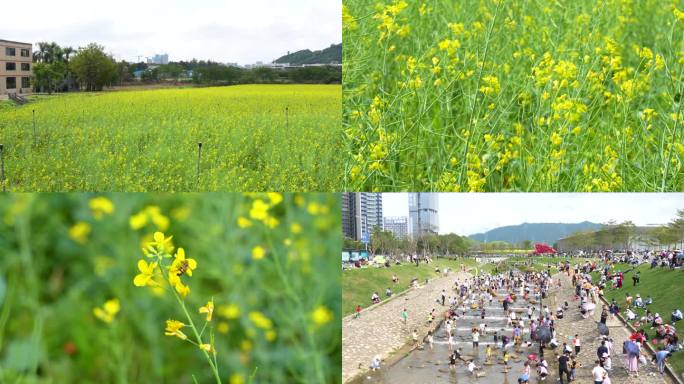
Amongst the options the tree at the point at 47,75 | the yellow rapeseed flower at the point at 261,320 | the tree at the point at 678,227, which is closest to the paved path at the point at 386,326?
the yellow rapeseed flower at the point at 261,320

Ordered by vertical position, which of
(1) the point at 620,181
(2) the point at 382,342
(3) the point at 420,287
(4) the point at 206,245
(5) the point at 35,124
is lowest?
(2) the point at 382,342

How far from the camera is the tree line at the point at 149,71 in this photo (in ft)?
18.4

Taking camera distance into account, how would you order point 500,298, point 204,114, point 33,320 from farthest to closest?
point 204,114 → point 500,298 → point 33,320

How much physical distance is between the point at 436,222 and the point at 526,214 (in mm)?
687

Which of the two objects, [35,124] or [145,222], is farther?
[35,124]

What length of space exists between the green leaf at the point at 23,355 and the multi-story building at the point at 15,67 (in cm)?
220

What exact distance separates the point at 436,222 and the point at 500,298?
2.59 ft

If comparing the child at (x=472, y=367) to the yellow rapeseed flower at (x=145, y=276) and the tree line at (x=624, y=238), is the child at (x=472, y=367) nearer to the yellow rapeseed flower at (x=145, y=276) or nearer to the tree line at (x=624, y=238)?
the tree line at (x=624, y=238)

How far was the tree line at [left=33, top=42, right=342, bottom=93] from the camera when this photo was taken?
560 centimetres

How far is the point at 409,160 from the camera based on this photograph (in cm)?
535

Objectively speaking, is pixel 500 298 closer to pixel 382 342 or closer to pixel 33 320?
pixel 382 342

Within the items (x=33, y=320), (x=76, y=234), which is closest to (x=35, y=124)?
(x=76, y=234)

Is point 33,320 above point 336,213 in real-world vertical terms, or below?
below

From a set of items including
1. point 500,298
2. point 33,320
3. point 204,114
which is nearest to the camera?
point 33,320
